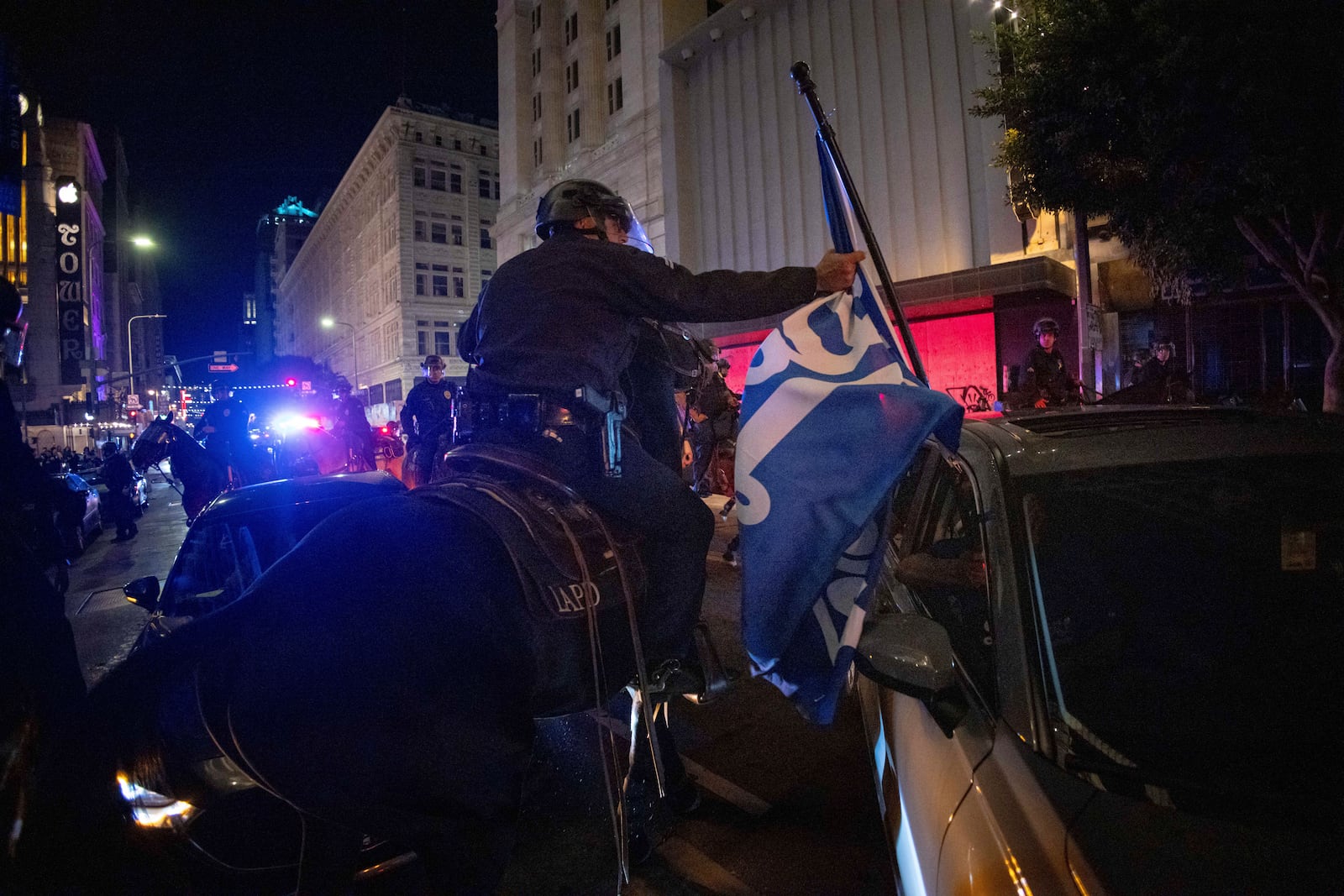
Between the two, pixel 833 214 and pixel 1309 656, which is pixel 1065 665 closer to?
pixel 1309 656

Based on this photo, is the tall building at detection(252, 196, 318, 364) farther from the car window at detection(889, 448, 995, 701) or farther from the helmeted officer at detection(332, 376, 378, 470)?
the car window at detection(889, 448, 995, 701)

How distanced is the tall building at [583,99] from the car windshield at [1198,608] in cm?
2187

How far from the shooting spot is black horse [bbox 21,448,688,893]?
1.30m

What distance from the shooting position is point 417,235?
5416 centimetres

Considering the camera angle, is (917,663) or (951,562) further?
(951,562)

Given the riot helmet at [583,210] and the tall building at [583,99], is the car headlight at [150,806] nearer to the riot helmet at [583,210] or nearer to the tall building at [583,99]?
the riot helmet at [583,210]

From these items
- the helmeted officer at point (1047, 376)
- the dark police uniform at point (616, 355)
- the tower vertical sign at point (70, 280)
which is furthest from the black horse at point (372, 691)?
the tower vertical sign at point (70, 280)

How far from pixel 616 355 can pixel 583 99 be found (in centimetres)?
3365

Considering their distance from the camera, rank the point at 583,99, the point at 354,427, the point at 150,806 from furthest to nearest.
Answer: the point at 583,99, the point at 354,427, the point at 150,806

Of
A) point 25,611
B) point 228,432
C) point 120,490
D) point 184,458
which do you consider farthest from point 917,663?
point 120,490

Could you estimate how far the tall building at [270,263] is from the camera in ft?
357

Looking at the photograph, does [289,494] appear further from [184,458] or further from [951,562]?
[184,458]

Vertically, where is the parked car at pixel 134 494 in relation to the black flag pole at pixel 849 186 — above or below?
Result: below

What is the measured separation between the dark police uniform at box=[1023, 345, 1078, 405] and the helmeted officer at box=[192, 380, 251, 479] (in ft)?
33.1
